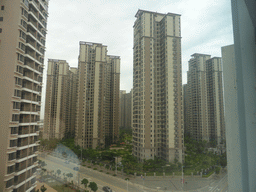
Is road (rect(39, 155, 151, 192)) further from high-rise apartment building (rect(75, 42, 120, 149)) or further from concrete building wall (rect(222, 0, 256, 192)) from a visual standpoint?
concrete building wall (rect(222, 0, 256, 192))

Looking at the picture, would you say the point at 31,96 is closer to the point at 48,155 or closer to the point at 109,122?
the point at 48,155

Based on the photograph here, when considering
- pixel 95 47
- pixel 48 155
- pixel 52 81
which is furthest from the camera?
pixel 95 47

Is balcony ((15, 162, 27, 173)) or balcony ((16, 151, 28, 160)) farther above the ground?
balcony ((16, 151, 28, 160))

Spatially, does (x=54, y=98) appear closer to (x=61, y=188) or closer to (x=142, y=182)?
(x=61, y=188)

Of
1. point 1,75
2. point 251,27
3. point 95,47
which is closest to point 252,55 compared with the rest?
point 251,27

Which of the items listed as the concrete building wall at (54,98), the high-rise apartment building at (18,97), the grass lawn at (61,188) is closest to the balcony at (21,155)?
the high-rise apartment building at (18,97)

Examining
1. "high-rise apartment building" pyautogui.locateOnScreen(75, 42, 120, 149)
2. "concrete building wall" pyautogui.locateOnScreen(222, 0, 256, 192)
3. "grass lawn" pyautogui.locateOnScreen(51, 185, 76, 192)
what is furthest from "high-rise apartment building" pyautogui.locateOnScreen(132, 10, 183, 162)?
"concrete building wall" pyautogui.locateOnScreen(222, 0, 256, 192)
